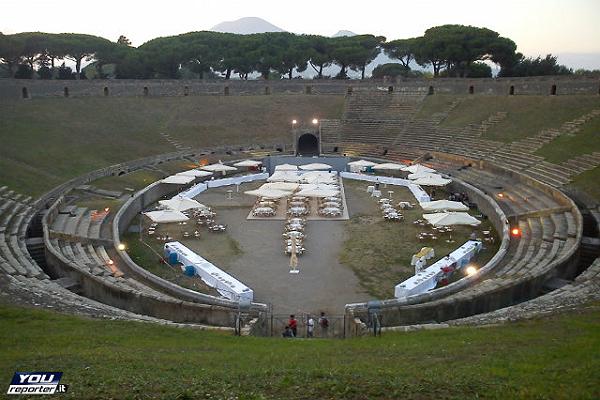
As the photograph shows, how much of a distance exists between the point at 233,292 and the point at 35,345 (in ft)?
26.1

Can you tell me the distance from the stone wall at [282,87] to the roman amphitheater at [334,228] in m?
0.21

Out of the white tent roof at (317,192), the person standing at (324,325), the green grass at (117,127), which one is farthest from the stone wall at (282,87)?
the person standing at (324,325)

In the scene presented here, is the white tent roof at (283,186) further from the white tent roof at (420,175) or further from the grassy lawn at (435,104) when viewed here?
the grassy lawn at (435,104)

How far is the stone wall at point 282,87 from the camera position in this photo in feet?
155

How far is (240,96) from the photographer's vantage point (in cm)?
6125

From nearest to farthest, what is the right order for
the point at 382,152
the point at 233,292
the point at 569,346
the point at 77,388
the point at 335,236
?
the point at 77,388
the point at 569,346
the point at 233,292
the point at 335,236
the point at 382,152

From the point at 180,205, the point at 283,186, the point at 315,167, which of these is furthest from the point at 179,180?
the point at 315,167

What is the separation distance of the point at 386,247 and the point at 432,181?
1118 centimetres

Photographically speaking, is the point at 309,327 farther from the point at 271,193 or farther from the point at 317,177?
the point at 317,177

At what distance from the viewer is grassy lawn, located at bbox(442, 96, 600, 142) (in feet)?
131

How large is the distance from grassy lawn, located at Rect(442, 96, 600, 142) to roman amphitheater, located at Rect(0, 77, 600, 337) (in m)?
0.36

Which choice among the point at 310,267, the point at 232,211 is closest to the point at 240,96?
the point at 232,211

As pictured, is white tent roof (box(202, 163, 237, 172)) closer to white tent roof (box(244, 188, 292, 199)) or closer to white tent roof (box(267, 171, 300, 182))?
white tent roof (box(267, 171, 300, 182))

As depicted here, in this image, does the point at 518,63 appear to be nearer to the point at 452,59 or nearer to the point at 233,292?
the point at 452,59
